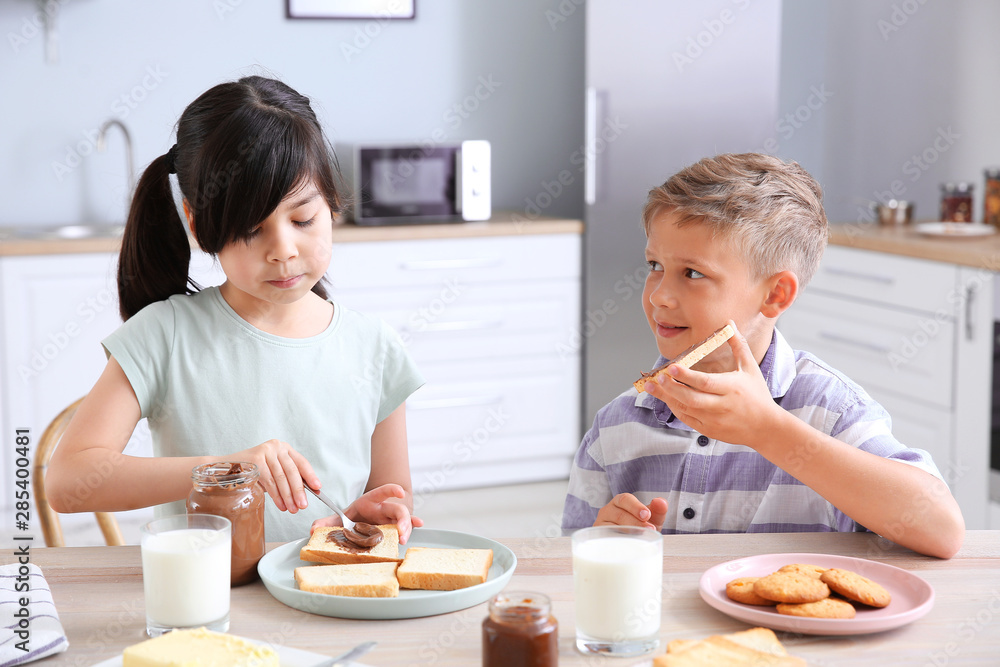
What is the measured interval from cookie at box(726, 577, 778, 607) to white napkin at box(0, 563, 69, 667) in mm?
577

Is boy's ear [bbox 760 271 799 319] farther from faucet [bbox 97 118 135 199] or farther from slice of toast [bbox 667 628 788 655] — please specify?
faucet [bbox 97 118 135 199]

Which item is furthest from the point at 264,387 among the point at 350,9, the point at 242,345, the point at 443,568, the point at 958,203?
the point at 958,203

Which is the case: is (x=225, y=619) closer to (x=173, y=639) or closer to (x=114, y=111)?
(x=173, y=639)

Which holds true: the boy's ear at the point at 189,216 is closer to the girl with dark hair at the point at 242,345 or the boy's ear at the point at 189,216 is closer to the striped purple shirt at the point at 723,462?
the girl with dark hair at the point at 242,345

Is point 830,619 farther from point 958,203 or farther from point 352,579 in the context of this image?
point 958,203

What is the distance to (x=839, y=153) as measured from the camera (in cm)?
380

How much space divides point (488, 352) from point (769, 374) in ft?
6.73

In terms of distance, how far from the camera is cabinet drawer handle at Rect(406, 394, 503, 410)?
3211 mm

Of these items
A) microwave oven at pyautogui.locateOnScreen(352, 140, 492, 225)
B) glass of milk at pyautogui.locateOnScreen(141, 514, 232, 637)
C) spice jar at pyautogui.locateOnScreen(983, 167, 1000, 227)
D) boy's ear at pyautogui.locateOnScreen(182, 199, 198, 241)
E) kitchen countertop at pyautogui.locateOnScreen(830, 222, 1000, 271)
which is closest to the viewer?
glass of milk at pyautogui.locateOnScreen(141, 514, 232, 637)

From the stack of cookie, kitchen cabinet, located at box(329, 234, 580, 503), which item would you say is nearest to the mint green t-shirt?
the stack of cookie

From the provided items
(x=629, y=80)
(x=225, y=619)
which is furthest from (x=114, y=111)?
(x=225, y=619)

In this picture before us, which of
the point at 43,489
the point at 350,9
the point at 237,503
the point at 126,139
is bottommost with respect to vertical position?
the point at 43,489

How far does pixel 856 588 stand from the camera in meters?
0.88

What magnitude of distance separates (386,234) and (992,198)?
1931 millimetres
